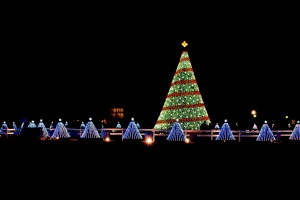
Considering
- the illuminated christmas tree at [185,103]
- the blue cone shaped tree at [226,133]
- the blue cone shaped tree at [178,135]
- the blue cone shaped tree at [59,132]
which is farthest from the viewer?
the illuminated christmas tree at [185,103]

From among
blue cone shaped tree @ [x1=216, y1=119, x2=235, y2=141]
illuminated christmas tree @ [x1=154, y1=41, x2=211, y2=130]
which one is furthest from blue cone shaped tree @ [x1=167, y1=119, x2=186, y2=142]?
illuminated christmas tree @ [x1=154, y1=41, x2=211, y2=130]

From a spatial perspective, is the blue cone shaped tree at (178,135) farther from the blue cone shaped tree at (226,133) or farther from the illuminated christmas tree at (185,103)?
the illuminated christmas tree at (185,103)

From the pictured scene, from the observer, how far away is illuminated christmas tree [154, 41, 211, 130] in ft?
78.6

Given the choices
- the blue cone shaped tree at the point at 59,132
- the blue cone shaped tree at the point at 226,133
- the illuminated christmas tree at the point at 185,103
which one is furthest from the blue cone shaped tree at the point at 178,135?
A: the blue cone shaped tree at the point at 59,132

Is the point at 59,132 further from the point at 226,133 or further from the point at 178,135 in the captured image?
the point at 226,133

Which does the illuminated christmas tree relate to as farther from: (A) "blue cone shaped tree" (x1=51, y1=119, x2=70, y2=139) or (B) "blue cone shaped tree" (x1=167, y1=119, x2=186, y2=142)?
(A) "blue cone shaped tree" (x1=51, y1=119, x2=70, y2=139)

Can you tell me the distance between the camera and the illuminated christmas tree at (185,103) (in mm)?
23969

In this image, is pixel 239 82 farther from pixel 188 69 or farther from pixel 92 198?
pixel 92 198

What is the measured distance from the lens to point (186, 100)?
78.7ft

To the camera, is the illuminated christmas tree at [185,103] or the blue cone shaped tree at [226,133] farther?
the illuminated christmas tree at [185,103]

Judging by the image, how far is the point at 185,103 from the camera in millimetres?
24016

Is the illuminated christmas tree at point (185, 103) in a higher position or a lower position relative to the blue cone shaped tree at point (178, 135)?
higher

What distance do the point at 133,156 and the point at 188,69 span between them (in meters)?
14.1

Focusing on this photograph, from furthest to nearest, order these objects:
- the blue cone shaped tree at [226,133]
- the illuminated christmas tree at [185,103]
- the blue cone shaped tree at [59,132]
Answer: the illuminated christmas tree at [185,103] < the blue cone shaped tree at [59,132] < the blue cone shaped tree at [226,133]
